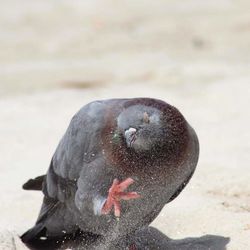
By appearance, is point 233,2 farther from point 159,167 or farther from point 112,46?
point 159,167

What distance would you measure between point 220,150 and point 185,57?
16.4 ft

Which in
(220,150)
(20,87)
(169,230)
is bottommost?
(169,230)

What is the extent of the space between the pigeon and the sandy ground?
1.19ft

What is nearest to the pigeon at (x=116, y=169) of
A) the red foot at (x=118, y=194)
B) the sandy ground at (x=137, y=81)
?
the red foot at (x=118, y=194)

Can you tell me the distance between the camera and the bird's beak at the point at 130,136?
3547mm

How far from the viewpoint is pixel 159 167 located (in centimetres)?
362

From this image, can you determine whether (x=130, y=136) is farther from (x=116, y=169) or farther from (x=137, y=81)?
(x=137, y=81)

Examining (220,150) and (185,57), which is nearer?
(220,150)

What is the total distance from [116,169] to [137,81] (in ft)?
19.5

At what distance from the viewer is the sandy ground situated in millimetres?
4945

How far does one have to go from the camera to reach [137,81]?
379 inches

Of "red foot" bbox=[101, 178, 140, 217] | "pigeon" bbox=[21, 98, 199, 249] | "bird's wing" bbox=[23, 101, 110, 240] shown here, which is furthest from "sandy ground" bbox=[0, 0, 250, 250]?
"red foot" bbox=[101, 178, 140, 217]

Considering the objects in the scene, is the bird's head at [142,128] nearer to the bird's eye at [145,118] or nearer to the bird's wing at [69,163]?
the bird's eye at [145,118]

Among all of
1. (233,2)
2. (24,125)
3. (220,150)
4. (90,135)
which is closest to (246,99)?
(220,150)
